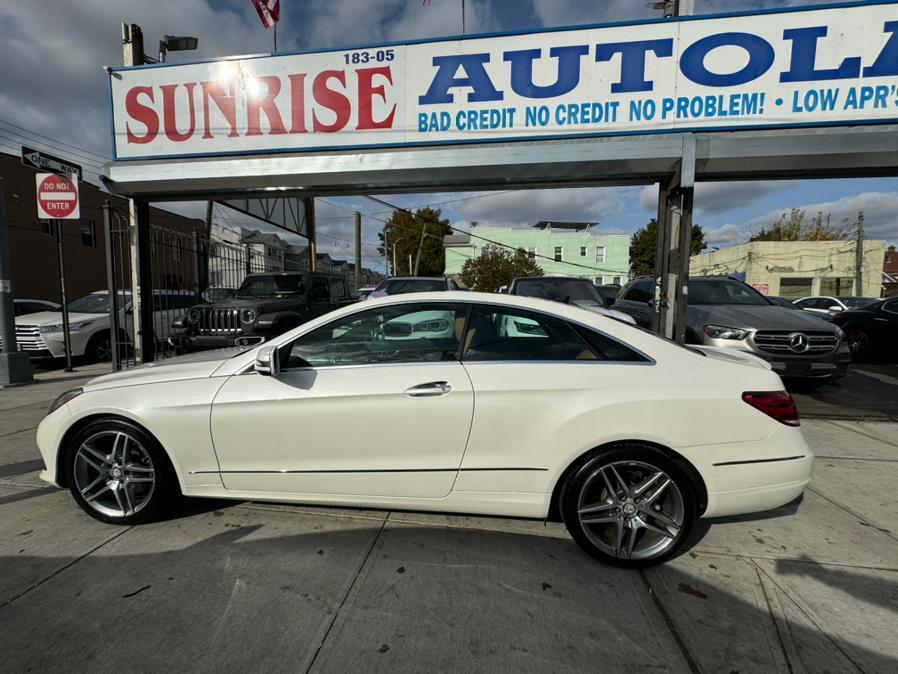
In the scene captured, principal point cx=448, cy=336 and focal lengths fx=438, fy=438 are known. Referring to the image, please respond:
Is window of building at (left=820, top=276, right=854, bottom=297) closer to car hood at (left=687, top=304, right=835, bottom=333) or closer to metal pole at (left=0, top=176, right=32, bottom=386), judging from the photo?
car hood at (left=687, top=304, right=835, bottom=333)

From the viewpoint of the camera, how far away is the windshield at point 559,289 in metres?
7.76

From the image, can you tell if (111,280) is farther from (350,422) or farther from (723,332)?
(723,332)

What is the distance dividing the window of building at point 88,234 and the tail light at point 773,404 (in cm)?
3301

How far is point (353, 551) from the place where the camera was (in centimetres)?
259

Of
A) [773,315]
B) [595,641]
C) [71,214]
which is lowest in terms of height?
[595,641]

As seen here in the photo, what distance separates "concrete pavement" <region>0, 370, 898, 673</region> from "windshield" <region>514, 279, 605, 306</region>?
500 centimetres

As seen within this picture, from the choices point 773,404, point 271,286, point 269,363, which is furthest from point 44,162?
point 773,404

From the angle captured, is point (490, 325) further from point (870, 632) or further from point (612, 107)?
point (612, 107)

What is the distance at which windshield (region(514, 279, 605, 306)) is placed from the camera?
7758mm

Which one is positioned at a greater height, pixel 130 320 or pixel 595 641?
pixel 130 320

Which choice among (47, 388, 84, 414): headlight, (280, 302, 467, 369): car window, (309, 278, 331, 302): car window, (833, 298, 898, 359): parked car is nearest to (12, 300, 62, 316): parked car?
(309, 278, 331, 302): car window

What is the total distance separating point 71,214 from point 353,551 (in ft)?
24.7

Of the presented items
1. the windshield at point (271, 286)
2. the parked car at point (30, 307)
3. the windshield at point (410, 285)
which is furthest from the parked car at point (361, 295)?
the parked car at point (30, 307)

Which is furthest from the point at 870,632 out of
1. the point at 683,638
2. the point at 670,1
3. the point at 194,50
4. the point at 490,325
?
the point at 194,50
